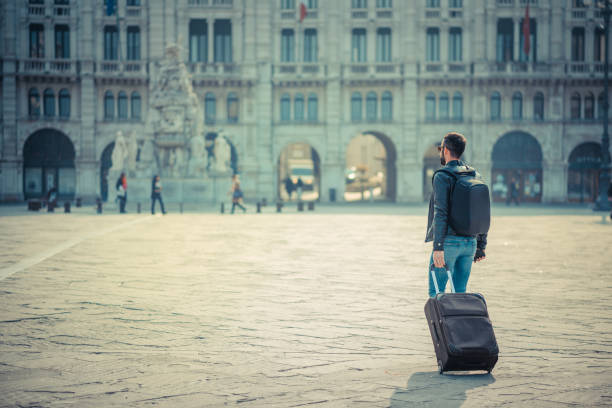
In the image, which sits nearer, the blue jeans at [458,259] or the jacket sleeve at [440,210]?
the jacket sleeve at [440,210]

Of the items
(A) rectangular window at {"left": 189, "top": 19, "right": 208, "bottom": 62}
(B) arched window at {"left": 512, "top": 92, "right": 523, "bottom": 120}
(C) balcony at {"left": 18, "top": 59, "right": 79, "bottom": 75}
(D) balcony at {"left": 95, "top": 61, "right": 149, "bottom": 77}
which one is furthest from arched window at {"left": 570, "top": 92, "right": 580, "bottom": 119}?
(C) balcony at {"left": 18, "top": 59, "right": 79, "bottom": 75}

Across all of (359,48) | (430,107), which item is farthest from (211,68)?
(430,107)

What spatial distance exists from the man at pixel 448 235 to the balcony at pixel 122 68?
136ft

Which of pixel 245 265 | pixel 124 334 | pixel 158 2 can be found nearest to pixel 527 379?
pixel 124 334

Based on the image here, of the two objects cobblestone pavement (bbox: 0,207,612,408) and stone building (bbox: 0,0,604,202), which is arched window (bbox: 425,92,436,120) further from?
cobblestone pavement (bbox: 0,207,612,408)

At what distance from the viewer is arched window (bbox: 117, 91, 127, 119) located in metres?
45.7

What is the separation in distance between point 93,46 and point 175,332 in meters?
42.0

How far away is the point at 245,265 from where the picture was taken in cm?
1248

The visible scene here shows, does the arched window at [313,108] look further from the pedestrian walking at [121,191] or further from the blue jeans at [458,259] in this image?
the blue jeans at [458,259]

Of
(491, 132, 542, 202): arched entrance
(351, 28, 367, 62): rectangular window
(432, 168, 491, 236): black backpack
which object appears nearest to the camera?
(432, 168, 491, 236): black backpack

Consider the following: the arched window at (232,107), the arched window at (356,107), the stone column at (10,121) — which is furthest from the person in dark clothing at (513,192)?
the stone column at (10,121)

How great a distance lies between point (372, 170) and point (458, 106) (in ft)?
116

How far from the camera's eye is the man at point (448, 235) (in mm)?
5809

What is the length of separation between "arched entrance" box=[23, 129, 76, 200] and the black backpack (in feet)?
143
